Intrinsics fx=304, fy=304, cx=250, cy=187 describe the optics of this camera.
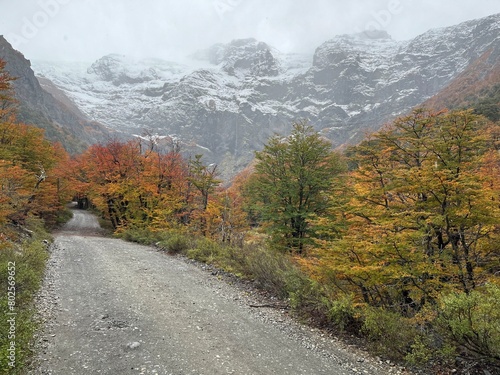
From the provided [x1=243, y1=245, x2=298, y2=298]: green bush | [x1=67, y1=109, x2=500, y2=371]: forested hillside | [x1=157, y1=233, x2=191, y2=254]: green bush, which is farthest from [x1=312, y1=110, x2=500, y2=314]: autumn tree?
[x1=157, y1=233, x2=191, y2=254]: green bush

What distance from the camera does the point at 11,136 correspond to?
23.8m

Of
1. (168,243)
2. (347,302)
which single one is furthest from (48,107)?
(347,302)

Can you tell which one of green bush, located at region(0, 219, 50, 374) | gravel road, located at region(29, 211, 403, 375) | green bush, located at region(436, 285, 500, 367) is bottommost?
gravel road, located at region(29, 211, 403, 375)

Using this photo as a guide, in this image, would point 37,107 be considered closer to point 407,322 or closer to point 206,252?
point 206,252

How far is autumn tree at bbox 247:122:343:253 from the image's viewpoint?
45.6 feet

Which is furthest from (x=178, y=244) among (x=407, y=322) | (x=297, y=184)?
(x=407, y=322)

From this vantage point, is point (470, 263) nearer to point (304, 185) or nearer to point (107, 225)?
point (304, 185)

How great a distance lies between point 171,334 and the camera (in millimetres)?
5969

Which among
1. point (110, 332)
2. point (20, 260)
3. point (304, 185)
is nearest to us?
point (110, 332)

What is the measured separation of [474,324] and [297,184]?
388 inches

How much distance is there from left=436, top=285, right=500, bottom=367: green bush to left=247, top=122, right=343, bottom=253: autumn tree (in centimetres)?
854

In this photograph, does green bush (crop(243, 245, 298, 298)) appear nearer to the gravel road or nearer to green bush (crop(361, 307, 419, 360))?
the gravel road

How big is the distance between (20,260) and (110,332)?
5810 millimetres

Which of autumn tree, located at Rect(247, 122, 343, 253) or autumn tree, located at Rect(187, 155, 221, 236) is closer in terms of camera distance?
autumn tree, located at Rect(247, 122, 343, 253)
